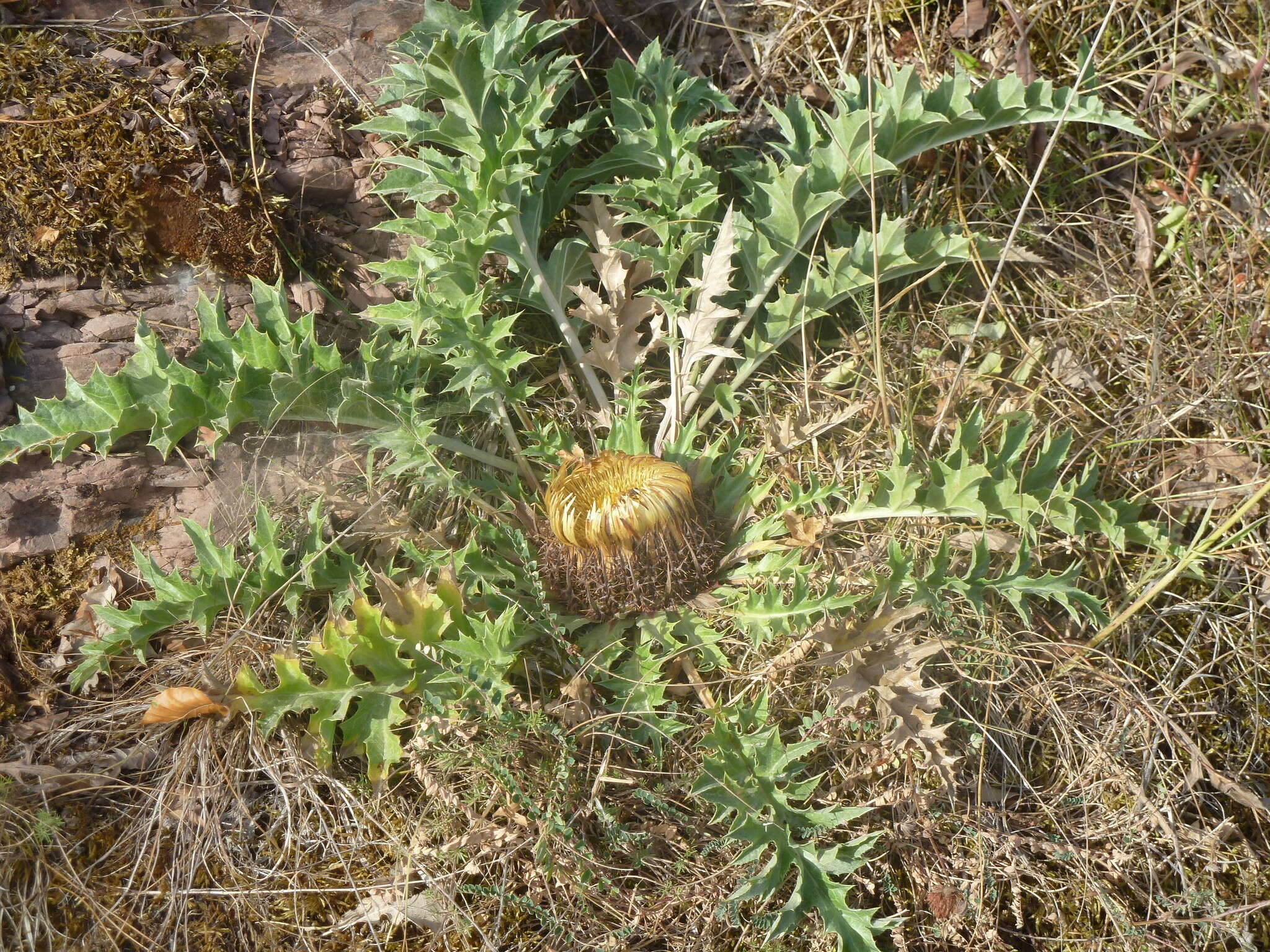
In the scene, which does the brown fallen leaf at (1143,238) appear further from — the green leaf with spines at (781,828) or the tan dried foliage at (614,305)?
the green leaf with spines at (781,828)

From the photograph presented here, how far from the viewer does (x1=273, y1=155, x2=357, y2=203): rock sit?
362 centimetres

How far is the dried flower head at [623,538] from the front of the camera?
2.89m

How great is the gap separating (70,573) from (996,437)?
3.39 m

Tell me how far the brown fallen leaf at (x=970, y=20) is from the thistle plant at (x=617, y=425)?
1.96ft

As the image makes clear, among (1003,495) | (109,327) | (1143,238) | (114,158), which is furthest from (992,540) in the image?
(114,158)

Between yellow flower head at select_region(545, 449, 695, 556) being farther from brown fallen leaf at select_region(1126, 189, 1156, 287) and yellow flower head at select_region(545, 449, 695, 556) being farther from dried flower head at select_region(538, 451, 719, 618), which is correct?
brown fallen leaf at select_region(1126, 189, 1156, 287)

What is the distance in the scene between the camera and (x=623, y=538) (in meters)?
2.91

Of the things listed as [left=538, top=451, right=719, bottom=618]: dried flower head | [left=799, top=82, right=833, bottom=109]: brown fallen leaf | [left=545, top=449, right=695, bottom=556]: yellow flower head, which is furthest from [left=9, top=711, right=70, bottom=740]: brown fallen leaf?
[left=799, top=82, right=833, bottom=109]: brown fallen leaf

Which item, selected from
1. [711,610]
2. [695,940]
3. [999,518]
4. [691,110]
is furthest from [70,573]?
[999,518]

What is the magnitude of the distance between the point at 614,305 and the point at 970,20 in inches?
78.2

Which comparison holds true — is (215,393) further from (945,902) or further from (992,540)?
(945,902)

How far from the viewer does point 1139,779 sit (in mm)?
3037

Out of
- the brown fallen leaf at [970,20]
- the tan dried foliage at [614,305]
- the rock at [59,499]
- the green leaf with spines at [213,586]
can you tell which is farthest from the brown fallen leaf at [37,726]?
the brown fallen leaf at [970,20]

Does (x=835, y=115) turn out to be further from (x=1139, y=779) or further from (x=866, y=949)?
(x=866, y=949)
